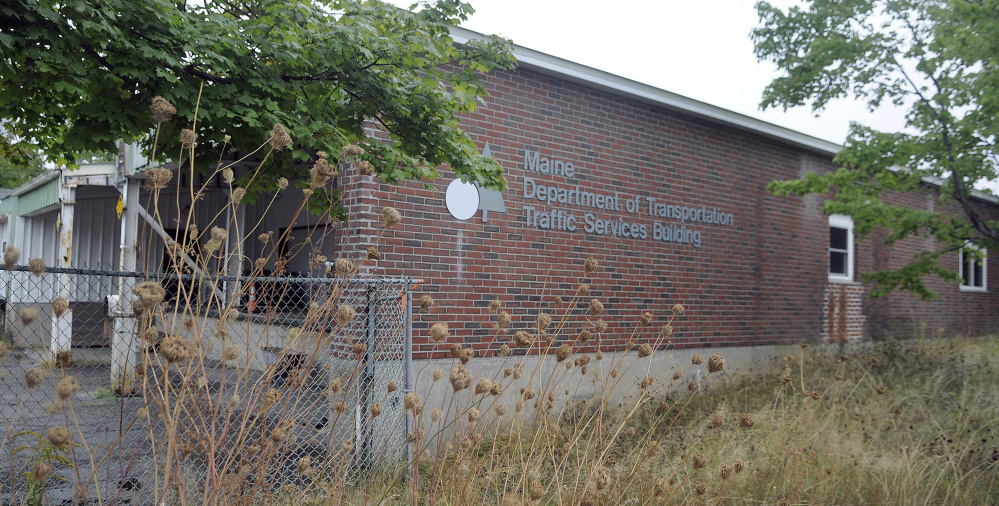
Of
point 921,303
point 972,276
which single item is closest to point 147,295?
point 921,303

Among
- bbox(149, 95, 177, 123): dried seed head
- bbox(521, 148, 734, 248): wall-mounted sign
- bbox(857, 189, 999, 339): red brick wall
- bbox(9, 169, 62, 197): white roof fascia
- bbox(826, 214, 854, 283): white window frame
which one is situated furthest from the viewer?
bbox(857, 189, 999, 339): red brick wall

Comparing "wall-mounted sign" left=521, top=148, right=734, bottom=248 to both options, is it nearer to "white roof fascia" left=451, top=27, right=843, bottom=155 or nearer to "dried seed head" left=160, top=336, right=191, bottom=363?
"white roof fascia" left=451, top=27, right=843, bottom=155

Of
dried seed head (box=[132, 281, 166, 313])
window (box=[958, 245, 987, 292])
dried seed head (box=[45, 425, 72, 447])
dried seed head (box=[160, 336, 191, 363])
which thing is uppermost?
window (box=[958, 245, 987, 292])

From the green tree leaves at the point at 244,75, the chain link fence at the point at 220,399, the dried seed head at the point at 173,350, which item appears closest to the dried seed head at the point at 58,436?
the chain link fence at the point at 220,399

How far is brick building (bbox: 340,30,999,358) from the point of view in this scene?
7.19 m

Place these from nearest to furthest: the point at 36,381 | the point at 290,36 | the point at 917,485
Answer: the point at 36,381, the point at 290,36, the point at 917,485

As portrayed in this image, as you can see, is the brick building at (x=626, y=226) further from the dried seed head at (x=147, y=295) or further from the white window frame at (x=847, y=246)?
the dried seed head at (x=147, y=295)

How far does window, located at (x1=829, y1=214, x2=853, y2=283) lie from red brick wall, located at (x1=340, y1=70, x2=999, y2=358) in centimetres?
75

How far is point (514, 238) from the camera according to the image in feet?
25.3

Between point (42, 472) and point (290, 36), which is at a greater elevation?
point (290, 36)

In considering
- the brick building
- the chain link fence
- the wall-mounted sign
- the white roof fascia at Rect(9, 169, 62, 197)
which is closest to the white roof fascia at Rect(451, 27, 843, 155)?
the brick building

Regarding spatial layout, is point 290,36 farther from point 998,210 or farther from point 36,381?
point 998,210

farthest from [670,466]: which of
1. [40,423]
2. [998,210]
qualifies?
[998,210]

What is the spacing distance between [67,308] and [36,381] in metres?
0.26
